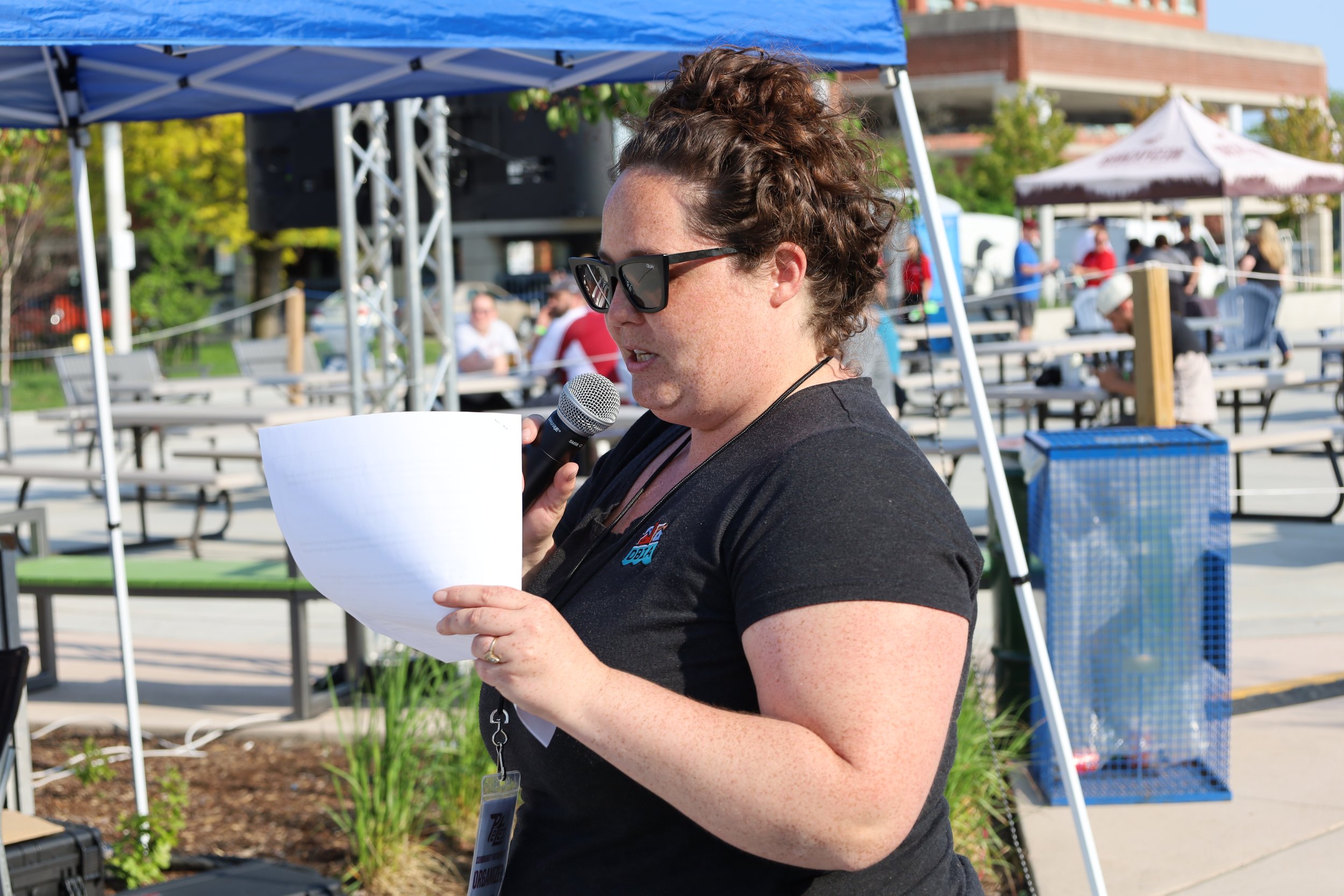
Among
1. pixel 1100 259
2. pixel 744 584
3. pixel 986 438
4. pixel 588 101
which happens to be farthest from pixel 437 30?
pixel 1100 259

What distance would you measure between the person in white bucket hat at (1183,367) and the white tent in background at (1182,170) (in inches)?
302

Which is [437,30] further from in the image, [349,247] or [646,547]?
[349,247]

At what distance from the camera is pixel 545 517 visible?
6.61ft

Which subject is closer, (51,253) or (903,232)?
(903,232)

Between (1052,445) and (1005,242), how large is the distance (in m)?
26.3

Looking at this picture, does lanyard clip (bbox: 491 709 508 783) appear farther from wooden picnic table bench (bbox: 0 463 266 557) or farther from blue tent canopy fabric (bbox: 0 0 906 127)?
wooden picnic table bench (bbox: 0 463 266 557)

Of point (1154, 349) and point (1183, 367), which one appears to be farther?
point (1183, 367)

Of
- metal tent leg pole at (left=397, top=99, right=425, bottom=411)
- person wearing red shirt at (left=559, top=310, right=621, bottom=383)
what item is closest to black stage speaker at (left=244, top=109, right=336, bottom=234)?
person wearing red shirt at (left=559, top=310, right=621, bottom=383)

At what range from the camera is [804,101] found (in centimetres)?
173

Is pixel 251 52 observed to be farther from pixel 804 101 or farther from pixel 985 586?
pixel 985 586

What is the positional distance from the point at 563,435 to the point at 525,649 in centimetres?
63

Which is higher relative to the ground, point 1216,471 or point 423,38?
point 423,38

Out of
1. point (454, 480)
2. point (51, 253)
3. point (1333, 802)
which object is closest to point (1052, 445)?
point (1333, 802)

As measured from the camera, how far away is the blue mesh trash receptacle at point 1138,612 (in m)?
4.30
